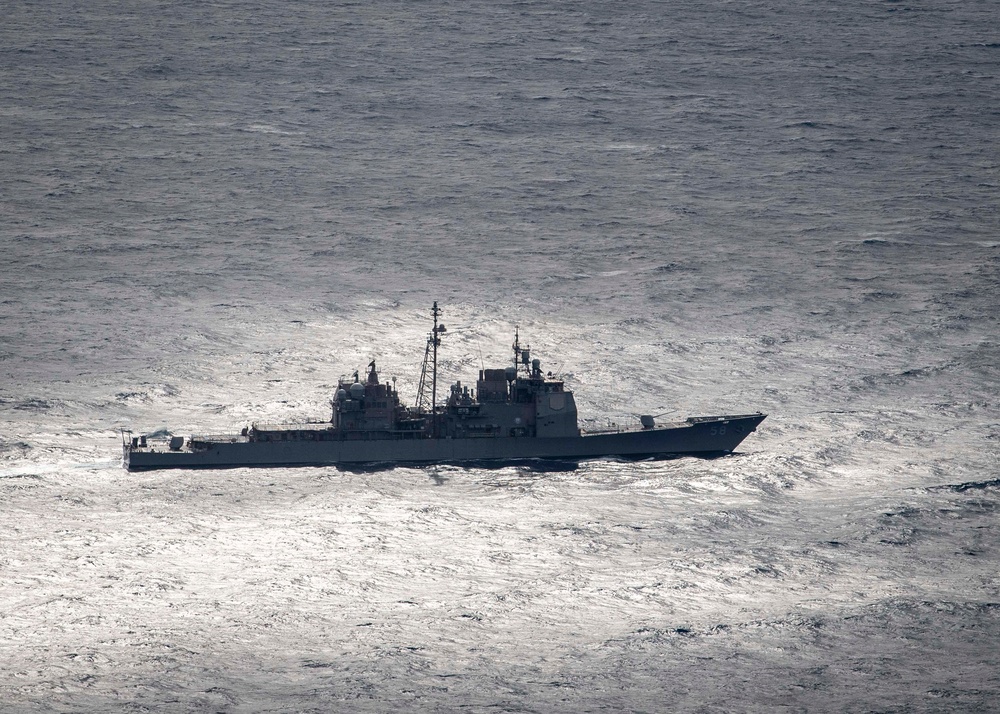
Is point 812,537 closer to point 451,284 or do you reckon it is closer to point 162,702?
point 162,702

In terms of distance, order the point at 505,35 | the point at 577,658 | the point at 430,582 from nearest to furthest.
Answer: the point at 577,658 < the point at 430,582 < the point at 505,35

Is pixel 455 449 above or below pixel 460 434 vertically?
below

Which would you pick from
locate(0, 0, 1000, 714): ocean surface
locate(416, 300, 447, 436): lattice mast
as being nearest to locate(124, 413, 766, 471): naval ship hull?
locate(0, 0, 1000, 714): ocean surface

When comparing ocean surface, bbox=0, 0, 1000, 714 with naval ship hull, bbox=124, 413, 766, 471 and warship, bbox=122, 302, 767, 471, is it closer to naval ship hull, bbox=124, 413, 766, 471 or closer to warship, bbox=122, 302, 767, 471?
naval ship hull, bbox=124, 413, 766, 471

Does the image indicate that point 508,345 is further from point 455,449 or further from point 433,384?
point 455,449

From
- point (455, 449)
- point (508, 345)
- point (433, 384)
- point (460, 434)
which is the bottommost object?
point (455, 449)

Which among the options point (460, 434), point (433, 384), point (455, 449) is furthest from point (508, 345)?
point (455, 449)

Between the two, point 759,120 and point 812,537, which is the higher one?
point 759,120

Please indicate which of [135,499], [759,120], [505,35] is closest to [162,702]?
[135,499]
